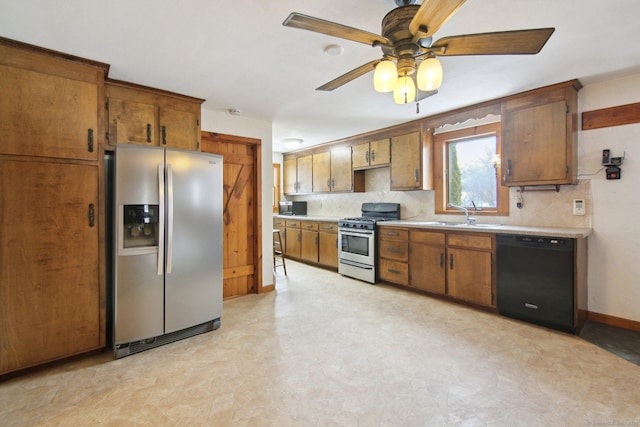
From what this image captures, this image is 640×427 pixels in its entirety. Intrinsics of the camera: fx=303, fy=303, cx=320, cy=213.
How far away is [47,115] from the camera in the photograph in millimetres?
2205

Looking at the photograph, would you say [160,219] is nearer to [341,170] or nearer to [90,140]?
[90,140]

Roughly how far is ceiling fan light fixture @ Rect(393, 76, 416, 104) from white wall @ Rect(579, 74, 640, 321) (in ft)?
8.09

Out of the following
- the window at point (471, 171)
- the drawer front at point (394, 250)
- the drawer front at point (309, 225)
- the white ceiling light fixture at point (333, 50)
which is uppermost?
the white ceiling light fixture at point (333, 50)

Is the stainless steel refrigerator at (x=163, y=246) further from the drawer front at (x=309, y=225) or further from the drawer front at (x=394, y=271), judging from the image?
the drawer front at (x=309, y=225)

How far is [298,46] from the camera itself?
2.16m

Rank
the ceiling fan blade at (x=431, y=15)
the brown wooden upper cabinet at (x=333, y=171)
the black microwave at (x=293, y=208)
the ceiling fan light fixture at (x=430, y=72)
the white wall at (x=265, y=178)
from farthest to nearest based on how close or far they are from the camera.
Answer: the black microwave at (x=293, y=208), the brown wooden upper cabinet at (x=333, y=171), the white wall at (x=265, y=178), the ceiling fan light fixture at (x=430, y=72), the ceiling fan blade at (x=431, y=15)

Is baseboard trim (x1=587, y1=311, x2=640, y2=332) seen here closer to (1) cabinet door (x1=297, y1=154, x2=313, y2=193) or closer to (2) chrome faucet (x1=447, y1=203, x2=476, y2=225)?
(2) chrome faucet (x1=447, y1=203, x2=476, y2=225)

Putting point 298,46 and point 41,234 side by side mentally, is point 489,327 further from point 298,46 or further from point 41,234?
point 41,234

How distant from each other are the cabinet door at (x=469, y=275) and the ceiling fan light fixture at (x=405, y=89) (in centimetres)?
222

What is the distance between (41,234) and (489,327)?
3.80 meters

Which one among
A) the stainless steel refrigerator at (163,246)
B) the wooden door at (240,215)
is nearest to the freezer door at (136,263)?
the stainless steel refrigerator at (163,246)

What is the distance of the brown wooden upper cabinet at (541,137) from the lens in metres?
2.91

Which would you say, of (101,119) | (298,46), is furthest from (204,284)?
(298,46)

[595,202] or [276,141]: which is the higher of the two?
[276,141]
